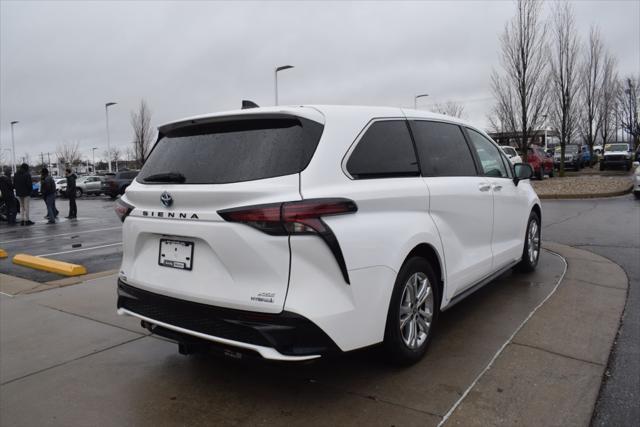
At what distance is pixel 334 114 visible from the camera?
3.11 m

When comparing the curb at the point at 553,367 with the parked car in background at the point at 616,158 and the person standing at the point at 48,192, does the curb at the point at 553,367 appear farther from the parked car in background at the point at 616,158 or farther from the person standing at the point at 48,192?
the parked car in background at the point at 616,158

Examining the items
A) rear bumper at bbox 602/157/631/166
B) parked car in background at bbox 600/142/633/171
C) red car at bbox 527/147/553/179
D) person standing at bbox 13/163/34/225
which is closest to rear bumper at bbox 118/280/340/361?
person standing at bbox 13/163/34/225

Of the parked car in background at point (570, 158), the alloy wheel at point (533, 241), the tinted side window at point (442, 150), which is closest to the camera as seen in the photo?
the tinted side window at point (442, 150)

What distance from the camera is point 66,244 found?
10328 mm

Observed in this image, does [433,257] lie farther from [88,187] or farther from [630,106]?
[630,106]

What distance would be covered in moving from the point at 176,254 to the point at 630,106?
53.2m

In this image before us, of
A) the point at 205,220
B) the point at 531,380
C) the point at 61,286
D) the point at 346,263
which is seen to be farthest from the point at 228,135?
the point at 61,286

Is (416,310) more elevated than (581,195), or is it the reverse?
(416,310)

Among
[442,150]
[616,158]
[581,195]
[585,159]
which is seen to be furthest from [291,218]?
[585,159]

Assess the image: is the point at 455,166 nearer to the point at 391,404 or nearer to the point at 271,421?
the point at 391,404

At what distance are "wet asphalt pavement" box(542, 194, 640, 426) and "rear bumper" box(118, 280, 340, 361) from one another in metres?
1.71

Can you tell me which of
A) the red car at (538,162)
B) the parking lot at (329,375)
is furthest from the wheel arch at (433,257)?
the red car at (538,162)

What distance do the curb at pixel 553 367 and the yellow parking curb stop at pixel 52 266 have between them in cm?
559

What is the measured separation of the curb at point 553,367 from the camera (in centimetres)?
287
